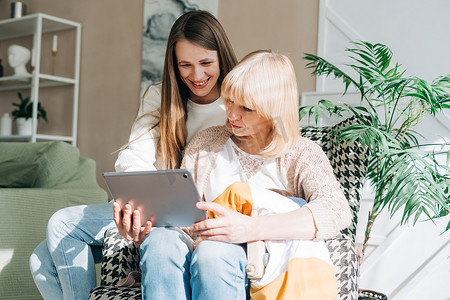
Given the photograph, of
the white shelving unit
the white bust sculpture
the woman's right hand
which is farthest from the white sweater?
the white bust sculpture

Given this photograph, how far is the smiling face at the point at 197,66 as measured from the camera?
5.31ft

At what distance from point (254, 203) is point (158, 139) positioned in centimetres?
54

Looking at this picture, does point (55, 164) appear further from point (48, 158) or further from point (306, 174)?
point (306, 174)

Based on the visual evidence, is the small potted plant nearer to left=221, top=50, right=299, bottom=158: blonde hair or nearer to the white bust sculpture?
the white bust sculpture

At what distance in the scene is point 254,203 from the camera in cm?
125

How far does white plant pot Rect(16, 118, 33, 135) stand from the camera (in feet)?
12.7

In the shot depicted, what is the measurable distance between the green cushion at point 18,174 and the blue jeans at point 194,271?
4.41ft

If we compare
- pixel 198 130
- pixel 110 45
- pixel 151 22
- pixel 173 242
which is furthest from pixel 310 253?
pixel 110 45

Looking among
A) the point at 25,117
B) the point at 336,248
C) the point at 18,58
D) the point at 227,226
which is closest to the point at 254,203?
the point at 227,226

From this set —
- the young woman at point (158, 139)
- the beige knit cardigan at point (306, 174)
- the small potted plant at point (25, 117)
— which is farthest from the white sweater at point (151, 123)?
the small potted plant at point (25, 117)

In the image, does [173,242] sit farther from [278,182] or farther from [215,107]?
[215,107]

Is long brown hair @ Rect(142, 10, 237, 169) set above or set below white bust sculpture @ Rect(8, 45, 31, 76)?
below

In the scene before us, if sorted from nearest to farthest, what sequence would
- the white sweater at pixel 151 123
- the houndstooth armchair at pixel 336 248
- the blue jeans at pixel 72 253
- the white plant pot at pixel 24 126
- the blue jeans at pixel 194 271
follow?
the blue jeans at pixel 194 271 < the houndstooth armchair at pixel 336 248 < the blue jeans at pixel 72 253 < the white sweater at pixel 151 123 < the white plant pot at pixel 24 126

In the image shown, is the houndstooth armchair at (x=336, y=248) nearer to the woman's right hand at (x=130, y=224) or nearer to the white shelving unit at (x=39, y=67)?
the woman's right hand at (x=130, y=224)
